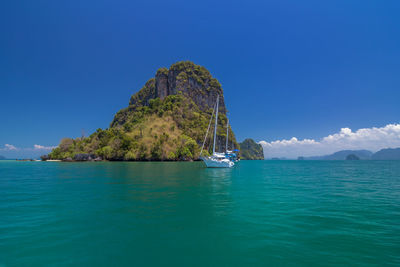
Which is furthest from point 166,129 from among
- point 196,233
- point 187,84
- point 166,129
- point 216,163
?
point 196,233

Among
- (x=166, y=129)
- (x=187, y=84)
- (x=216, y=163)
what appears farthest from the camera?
(x=187, y=84)

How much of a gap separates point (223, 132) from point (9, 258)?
15309cm

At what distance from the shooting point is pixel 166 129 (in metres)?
127

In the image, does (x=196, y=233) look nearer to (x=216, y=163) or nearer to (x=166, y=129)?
(x=216, y=163)

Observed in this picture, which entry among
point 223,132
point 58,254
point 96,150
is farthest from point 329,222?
point 223,132

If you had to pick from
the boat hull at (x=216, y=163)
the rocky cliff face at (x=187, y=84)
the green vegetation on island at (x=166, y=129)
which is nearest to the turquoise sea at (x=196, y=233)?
the boat hull at (x=216, y=163)

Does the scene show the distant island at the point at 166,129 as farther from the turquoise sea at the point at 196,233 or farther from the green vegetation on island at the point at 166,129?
the turquoise sea at the point at 196,233

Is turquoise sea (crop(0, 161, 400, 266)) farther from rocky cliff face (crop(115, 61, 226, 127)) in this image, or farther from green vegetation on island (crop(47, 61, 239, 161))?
rocky cliff face (crop(115, 61, 226, 127))

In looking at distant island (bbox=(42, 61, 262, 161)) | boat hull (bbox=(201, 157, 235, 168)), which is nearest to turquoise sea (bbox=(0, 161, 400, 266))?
boat hull (bbox=(201, 157, 235, 168))

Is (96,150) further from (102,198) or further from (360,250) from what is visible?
(360,250)

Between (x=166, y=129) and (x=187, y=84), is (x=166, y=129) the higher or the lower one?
the lower one

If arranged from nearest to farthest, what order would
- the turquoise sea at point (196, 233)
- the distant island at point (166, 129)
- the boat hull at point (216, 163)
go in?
1. the turquoise sea at point (196, 233)
2. the boat hull at point (216, 163)
3. the distant island at point (166, 129)

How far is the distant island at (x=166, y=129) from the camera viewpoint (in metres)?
106

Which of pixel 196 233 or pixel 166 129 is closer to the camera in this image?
pixel 196 233
